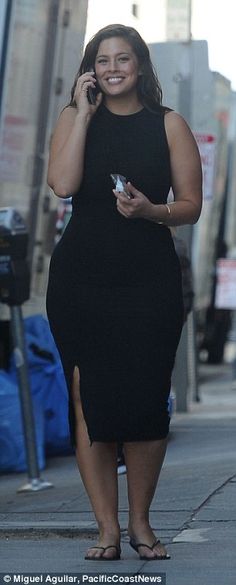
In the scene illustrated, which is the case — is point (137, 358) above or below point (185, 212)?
below

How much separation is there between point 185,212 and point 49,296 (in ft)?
1.70

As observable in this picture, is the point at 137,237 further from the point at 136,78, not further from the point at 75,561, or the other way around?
the point at 75,561

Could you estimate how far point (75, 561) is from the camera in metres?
5.43

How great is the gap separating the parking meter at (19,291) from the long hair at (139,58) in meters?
2.12

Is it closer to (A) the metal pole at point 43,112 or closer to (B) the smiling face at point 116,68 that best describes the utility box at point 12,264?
(B) the smiling face at point 116,68

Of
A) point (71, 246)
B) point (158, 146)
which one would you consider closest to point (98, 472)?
point (71, 246)

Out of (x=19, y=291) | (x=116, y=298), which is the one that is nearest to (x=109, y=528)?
(x=116, y=298)

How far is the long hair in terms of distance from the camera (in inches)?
208

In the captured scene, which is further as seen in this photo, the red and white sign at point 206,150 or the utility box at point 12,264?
the red and white sign at point 206,150

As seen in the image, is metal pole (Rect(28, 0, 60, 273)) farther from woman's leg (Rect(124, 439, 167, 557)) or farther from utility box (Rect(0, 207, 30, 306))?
woman's leg (Rect(124, 439, 167, 557))

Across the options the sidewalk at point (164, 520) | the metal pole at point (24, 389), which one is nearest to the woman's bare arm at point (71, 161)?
the sidewalk at point (164, 520)

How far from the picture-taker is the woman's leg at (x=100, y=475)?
526 centimetres

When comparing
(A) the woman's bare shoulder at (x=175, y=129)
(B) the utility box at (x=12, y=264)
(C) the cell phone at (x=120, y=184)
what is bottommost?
(B) the utility box at (x=12, y=264)

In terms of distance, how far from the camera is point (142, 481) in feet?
17.4
